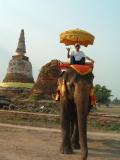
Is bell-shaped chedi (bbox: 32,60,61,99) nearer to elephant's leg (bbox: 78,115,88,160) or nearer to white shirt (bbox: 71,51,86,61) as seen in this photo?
white shirt (bbox: 71,51,86,61)

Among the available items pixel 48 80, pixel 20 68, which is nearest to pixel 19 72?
pixel 20 68

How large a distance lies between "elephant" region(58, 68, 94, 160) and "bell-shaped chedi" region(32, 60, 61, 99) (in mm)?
28081

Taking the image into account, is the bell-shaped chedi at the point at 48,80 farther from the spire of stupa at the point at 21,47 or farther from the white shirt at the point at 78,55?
the white shirt at the point at 78,55

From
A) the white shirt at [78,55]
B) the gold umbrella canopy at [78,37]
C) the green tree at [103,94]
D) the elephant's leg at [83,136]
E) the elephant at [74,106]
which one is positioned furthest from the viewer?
the green tree at [103,94]

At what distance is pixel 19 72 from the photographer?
172ft

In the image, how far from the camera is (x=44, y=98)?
38.2 m

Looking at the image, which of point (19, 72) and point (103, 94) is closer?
point (19, 72)

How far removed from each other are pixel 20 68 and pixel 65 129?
42.6m

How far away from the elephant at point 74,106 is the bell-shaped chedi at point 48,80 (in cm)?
2808

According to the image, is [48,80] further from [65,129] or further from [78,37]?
[65,129]

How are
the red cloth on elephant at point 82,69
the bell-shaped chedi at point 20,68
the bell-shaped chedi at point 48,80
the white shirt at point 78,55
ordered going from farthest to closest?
the bell-shaped chedi at point 20,68 < the bell-shaped chedi at point 48,80 < the white shirt at point 78,55 < the red cloth on elephant at point 82,69

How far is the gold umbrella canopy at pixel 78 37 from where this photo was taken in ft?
37.6

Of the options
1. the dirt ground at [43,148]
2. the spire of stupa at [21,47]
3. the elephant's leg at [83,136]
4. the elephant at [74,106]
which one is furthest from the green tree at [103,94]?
the elephant's leg at [83,136]

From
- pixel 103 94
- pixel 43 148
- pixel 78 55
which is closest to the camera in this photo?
pixel 78 55
